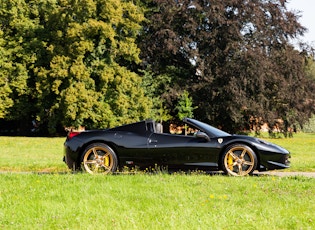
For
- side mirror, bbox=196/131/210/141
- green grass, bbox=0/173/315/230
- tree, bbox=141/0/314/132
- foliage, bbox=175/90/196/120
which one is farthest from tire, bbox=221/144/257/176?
tree, bbox=141/0/314/132

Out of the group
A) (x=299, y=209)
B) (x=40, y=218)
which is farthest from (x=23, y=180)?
(x=299, y=209)

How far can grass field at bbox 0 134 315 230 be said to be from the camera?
15.4 ft

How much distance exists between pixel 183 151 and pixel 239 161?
1.10 metres

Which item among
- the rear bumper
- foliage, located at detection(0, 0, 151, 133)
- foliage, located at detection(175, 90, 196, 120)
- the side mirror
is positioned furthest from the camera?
foliage, located at detection(175, 90, 196, 120)

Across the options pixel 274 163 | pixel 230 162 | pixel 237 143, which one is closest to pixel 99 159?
pixel 230 162

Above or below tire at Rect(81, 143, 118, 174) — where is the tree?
above

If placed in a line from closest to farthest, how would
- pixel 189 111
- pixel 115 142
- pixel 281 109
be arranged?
pixel 115 142, pixel 189 111, pixel 281 109

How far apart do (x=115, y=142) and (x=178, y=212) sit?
4297 mm

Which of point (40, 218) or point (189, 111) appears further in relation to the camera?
point (189, 111)

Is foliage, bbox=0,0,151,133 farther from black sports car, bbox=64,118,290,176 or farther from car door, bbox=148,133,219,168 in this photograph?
car door, bbox=148,133,219,168

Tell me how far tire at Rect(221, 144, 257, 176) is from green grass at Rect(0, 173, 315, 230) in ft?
3.08

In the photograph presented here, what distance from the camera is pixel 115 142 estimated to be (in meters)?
9.25

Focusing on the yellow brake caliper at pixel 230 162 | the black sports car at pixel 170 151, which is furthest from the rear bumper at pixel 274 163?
the yellow brake caliper at pixel 230 162

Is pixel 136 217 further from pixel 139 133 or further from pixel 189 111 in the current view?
pixel 189 111
